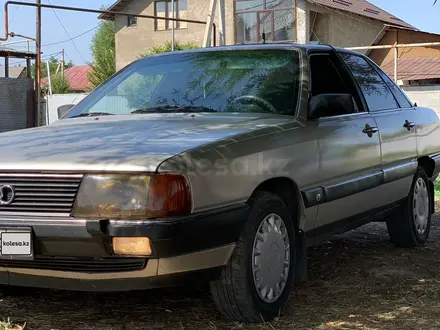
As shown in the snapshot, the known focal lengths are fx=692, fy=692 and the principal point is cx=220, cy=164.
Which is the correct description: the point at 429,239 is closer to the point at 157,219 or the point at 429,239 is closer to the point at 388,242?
the point at 388,242

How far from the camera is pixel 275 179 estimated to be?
386 cm

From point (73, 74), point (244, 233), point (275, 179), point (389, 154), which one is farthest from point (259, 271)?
point (73, 74)

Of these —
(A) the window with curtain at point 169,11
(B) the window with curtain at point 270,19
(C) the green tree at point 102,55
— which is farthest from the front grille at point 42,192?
(C) the green tree at point 102,55

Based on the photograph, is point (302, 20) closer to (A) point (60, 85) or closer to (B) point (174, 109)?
(A) point (60, 85)

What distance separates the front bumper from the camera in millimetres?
3094

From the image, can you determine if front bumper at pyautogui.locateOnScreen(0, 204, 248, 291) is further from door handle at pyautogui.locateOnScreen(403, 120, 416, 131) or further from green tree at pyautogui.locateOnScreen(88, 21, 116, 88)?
green tree at pyautogui.locateOnScreen(88, 21, 116, 88)

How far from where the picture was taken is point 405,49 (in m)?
29.0

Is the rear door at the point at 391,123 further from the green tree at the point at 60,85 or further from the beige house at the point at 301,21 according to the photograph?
the green tree at the point at 60,85

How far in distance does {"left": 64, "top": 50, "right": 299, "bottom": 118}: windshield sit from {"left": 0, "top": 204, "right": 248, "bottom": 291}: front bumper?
1.15 m

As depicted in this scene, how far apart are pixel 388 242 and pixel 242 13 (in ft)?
83.1

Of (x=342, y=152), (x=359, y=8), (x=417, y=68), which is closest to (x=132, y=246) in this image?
(x=342, y=152)

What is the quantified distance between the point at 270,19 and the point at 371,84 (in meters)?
25.1

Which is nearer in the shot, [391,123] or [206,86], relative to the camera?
[206,86]

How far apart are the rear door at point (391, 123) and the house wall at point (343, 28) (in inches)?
1001
